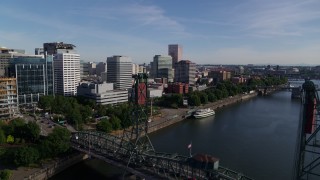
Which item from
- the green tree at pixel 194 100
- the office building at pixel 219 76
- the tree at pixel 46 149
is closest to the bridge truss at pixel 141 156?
the tree at pixel 46 149

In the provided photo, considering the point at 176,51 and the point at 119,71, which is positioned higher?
the point at 176,51

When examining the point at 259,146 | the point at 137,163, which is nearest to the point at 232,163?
the point at 259,146

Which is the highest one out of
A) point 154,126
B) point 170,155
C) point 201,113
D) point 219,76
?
point 219,76

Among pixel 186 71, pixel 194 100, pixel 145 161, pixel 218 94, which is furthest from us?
pixel 186 71

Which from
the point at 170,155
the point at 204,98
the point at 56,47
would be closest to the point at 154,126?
the point at 170,155

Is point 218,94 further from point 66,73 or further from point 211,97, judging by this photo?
point 66,73

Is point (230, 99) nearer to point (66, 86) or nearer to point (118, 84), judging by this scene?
point (118, 84)
